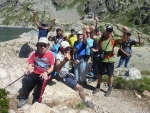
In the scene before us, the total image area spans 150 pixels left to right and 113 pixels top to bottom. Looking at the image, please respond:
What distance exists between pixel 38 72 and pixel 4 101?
1529 mm

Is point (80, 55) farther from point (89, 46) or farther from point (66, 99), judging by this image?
point (66, 99)

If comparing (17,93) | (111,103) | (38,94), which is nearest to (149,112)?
(111,103)

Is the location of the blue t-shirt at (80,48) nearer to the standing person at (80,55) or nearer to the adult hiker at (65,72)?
the standing person at (80,55)

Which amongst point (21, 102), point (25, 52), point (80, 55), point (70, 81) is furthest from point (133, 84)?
point (25, 52)

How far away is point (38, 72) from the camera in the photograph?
7.88 meters

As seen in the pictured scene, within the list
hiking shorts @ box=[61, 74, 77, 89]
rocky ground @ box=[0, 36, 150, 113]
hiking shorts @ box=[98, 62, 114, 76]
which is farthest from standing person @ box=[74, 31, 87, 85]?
hiking shorts @ box=[61, 74, 77, 89]

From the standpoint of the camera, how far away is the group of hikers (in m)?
7.73

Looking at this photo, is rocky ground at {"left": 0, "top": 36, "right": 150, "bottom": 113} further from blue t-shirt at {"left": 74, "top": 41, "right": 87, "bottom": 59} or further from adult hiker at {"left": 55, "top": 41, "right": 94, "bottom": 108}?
blue t-shirt at {"left": 74, "top": 41, "right": 87, "bottom": 59}

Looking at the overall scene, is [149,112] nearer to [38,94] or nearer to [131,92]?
[131,92]

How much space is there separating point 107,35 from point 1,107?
4.96 meters

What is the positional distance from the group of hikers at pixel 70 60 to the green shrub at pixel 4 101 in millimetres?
417

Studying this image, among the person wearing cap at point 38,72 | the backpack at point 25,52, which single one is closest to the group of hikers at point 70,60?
the person wearing cap at point 38,72

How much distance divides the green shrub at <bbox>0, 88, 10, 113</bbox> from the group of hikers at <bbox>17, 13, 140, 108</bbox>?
1.37 ft

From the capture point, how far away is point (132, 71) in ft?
39.7
